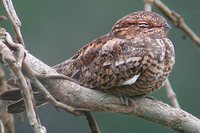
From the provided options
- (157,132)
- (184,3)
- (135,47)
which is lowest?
(157,132)

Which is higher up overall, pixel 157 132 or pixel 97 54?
pixel 97 54

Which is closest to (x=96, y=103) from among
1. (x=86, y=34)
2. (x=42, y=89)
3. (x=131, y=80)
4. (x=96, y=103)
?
(x=96, y=103)

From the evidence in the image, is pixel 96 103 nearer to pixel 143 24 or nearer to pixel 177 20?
pixel 143 24

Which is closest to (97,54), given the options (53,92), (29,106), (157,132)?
(53,92)

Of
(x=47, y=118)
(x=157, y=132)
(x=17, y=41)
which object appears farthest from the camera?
(x=157, y=132)

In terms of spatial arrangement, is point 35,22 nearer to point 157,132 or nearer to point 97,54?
point 157,132

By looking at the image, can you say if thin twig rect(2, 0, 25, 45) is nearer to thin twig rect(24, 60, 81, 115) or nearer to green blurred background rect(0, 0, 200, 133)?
thin twig rect(24, 60, 81, 115)

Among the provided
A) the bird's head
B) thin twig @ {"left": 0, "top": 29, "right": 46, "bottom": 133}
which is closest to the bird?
the bird's head
